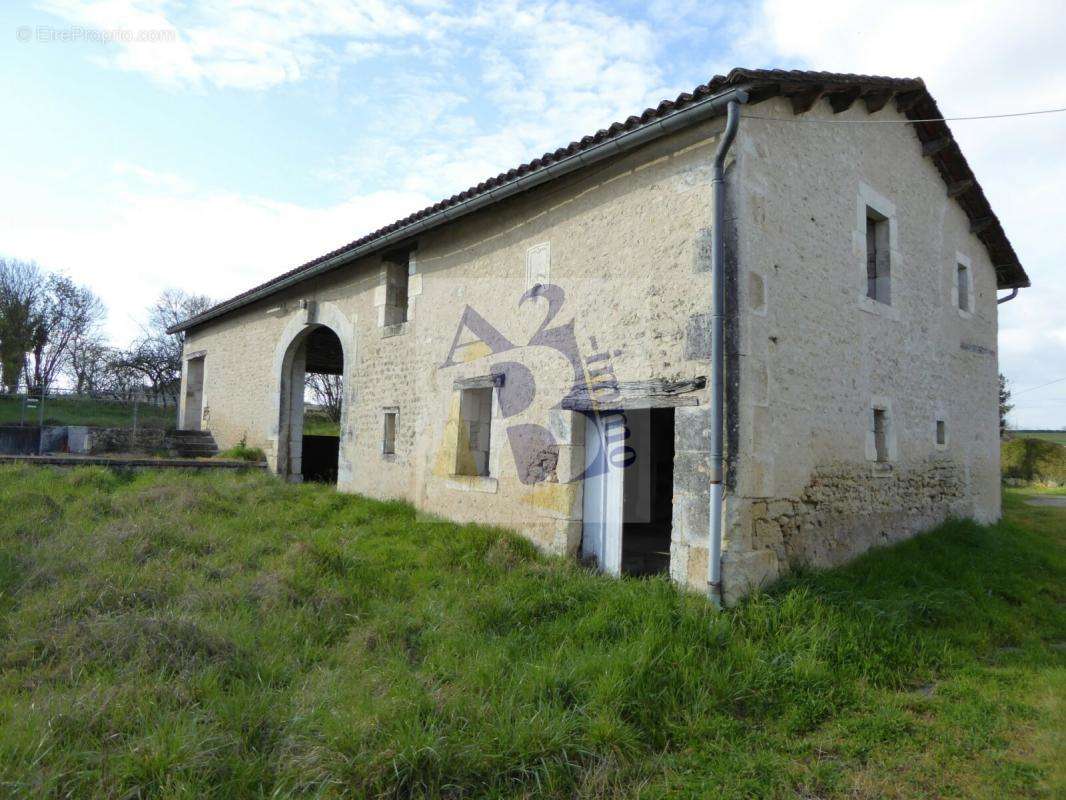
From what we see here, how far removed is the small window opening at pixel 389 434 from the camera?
925cm

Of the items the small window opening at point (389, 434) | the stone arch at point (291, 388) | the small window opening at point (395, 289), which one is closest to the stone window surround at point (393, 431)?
the small window opening at point (389, 434)

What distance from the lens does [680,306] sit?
533 centimetres

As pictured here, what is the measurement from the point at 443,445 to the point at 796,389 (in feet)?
13.8

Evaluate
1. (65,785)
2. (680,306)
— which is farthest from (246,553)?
(680,306)

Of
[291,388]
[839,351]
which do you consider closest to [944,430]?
[839,351]

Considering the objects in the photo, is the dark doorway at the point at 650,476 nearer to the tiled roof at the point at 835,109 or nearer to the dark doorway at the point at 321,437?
the tiled roof at the point at 835,109

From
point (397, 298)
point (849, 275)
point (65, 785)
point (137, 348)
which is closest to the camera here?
point (65, 785)

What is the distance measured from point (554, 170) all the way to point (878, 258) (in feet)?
13.4

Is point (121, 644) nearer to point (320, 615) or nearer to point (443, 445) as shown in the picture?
point (320, 615)

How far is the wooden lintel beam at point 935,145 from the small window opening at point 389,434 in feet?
26.5

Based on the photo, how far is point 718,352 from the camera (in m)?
4.92

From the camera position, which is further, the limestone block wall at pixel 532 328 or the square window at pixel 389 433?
the square window at pixel 389 433

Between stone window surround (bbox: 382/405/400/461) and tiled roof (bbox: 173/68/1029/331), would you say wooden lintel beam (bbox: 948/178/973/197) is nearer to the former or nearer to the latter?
tiled roof (bbox: 173/68/1029/331)

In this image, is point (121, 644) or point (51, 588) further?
point (51, 588)
